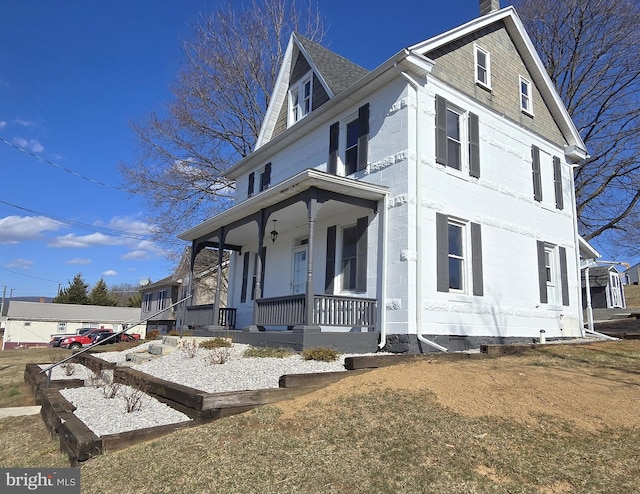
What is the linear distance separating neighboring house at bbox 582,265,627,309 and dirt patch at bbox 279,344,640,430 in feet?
71.1

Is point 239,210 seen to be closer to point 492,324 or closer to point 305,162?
point 305,162

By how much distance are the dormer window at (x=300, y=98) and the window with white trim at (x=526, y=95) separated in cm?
643

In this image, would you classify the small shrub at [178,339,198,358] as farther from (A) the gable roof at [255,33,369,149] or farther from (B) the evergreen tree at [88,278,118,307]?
(B) the evergreen tree at [88,278,118,307]

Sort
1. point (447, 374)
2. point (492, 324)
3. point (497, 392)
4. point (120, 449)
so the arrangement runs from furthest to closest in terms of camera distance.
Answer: point (492, 324) → point (447, 374) → point (497, 392) → point (120, 449)

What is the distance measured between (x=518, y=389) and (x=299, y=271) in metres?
8.26

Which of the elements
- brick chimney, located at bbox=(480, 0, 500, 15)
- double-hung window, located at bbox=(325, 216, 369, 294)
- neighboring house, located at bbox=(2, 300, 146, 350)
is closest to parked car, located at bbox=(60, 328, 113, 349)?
neighboring house, located at bbox=(2, 300, 146, 350)

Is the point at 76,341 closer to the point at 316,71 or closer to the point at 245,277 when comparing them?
the point at 245,277

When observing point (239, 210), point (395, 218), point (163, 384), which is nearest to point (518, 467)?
point (163, 384)

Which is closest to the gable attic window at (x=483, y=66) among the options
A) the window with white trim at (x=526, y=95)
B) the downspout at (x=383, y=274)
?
the window with white trim at (x=526, y=95)

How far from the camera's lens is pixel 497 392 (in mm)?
5453

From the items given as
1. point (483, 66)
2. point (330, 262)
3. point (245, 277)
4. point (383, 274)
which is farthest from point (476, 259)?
point (245, 277)

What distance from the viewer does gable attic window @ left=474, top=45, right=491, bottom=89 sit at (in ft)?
40.5

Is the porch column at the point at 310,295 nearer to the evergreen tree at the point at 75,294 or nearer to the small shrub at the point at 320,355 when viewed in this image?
the small shrub at the point at 320,355

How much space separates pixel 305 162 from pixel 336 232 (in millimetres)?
3018
